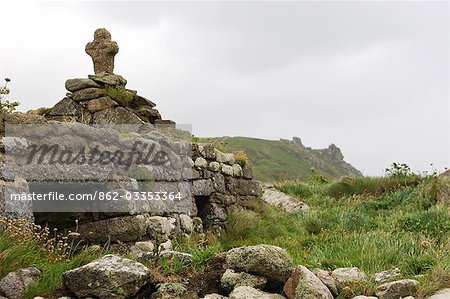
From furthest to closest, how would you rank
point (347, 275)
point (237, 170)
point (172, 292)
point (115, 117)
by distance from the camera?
point (237, 170) < point (115, 117) < point (347, 275) < point (172, 292)

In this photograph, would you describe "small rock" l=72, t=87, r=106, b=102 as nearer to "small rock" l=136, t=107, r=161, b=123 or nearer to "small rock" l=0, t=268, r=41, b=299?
"small rock" l=136, t=107, r=161, b=123

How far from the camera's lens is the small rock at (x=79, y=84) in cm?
1034

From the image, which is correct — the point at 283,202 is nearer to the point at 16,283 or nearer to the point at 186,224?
the point at 186,224

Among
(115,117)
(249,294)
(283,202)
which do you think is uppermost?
(115,117)

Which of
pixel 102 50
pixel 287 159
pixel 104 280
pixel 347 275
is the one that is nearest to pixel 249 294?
pixel 104 280

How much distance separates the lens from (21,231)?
528 centimetres

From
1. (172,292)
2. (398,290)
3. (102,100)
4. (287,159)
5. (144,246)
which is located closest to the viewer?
(172,292)

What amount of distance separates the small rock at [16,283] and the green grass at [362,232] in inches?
113

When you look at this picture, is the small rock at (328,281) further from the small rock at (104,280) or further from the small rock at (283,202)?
the small rock at (283,202)

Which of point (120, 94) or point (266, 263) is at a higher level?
point (120, 94)

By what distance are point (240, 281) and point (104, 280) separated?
1253 mm

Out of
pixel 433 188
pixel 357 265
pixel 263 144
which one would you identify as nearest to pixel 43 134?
pixel 357 265

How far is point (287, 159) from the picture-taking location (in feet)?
168

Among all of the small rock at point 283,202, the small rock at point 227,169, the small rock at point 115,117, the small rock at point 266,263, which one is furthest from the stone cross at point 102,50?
the small rock at point 266,263
